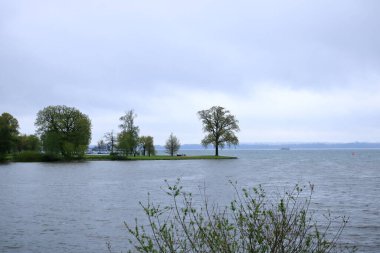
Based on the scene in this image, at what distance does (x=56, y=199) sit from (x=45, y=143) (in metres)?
64.0

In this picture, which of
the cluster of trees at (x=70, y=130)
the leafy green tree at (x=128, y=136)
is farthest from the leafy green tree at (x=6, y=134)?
the leafy green tree at (x=128, y=136)

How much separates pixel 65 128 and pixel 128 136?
48.8 ft

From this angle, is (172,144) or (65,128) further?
(172,144)

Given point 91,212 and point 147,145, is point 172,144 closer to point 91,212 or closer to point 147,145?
point 147,145

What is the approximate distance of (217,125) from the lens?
99.4 meters

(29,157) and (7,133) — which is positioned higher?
(7,133)

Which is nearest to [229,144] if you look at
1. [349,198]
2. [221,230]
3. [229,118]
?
[229,118]

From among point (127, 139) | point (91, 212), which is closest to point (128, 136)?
point (127, 139)

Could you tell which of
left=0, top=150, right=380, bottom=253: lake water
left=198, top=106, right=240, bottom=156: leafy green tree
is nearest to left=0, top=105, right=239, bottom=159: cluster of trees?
left=198, top=106, right=240, bottom=156: leafy green tree

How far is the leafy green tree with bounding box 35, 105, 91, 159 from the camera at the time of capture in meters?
95.0

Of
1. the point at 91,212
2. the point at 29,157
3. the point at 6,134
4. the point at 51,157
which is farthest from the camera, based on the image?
the point at 29,157

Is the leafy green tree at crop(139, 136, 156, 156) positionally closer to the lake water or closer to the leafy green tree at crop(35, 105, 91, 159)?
the leafy green tree at crop(35, 105, 91, 159)

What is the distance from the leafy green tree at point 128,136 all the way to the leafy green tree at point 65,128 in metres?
8.89

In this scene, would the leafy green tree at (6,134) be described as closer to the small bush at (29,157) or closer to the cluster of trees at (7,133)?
the cluster of trees at (7,133)
